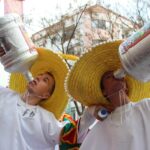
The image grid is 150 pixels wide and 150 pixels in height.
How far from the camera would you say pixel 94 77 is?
4.40 feet

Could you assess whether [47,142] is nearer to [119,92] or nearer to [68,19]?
[119,92]

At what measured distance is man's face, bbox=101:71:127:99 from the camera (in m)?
1.27

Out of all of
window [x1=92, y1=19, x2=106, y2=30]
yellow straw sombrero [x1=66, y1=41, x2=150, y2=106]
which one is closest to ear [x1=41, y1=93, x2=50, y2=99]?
yellow straw sombrero [x1=66, y1=41, x2=150, y2=106]

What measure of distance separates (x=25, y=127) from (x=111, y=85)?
0.42 meters

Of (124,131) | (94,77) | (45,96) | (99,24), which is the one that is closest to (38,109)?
(45,96)

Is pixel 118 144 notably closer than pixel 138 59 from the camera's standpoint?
No

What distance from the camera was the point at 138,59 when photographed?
40.3 inches

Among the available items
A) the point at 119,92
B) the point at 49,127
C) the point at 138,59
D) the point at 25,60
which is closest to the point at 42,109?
the point at 49,127

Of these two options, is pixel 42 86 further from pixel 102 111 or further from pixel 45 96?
pixel 102 111

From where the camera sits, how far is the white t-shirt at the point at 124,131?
1.19 metres

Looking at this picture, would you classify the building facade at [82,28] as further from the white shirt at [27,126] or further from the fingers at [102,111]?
the fingers at [102,111]

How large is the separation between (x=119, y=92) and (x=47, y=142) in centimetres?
41

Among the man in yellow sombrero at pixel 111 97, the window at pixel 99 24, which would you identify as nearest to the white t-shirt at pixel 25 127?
the man in yellow sombrero at pixel 111 97

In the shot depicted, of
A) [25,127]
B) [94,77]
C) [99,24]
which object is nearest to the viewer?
[94,77]
